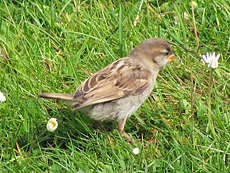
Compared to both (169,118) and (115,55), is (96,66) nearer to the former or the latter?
(115,55)

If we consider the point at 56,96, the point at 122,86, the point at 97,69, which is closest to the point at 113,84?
the point at 122,86

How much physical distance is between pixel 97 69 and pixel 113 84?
88cm

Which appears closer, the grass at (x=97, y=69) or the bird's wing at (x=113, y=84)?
the grass at (x=97, y=69)

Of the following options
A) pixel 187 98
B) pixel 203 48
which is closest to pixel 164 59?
pixel 187 98

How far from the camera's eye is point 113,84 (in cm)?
474

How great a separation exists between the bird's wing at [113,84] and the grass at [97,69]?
1.26 feet

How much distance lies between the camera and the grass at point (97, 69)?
4.28 m

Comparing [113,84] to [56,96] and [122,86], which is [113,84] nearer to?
[122,86]

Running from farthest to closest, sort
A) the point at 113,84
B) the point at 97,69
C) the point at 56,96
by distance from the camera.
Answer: the point at 97,69 < the point at 113,84 < the point at 56,96

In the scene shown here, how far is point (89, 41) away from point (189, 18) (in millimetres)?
1521

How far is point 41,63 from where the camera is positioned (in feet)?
18.2

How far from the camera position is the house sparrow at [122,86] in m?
4.54

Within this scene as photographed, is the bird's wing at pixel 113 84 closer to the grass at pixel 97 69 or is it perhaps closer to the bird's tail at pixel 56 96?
the bird's tail at pixel 56 96

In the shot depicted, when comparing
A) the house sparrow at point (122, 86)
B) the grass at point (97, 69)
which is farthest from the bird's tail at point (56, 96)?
the grass at point (97, 69)
